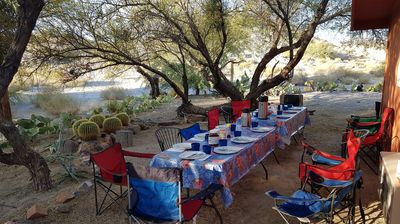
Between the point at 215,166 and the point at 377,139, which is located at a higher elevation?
the point at 215,166

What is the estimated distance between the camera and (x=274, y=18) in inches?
351

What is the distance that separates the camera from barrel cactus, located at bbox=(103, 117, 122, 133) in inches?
294

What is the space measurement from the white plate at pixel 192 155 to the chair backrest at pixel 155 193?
2.01 feet

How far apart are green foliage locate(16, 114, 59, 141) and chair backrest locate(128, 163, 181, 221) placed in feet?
18.2

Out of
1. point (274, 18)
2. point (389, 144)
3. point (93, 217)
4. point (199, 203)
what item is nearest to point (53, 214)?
point (93, 217)

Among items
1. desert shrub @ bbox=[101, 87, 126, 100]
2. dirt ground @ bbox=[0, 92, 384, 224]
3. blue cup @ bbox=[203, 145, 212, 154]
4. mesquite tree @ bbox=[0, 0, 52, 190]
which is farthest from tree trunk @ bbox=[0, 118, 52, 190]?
desert shrub @ bbox=[101, 87, 126, 100]

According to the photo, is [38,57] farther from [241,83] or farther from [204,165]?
[241,83]

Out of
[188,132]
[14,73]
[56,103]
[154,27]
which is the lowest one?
[188,132]

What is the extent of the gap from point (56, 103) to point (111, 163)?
33.3ft

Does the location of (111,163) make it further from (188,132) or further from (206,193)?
(206,193)

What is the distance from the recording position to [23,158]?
4324 millimetres

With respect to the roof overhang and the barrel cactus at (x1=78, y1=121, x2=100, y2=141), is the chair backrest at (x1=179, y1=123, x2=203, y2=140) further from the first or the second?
the roof overhang

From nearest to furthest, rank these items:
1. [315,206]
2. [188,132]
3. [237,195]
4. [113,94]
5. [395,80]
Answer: [315,206] < [237,195] < [188,132] < [395,80] < [113,94]

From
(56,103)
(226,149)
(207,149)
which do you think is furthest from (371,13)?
(56,103)
